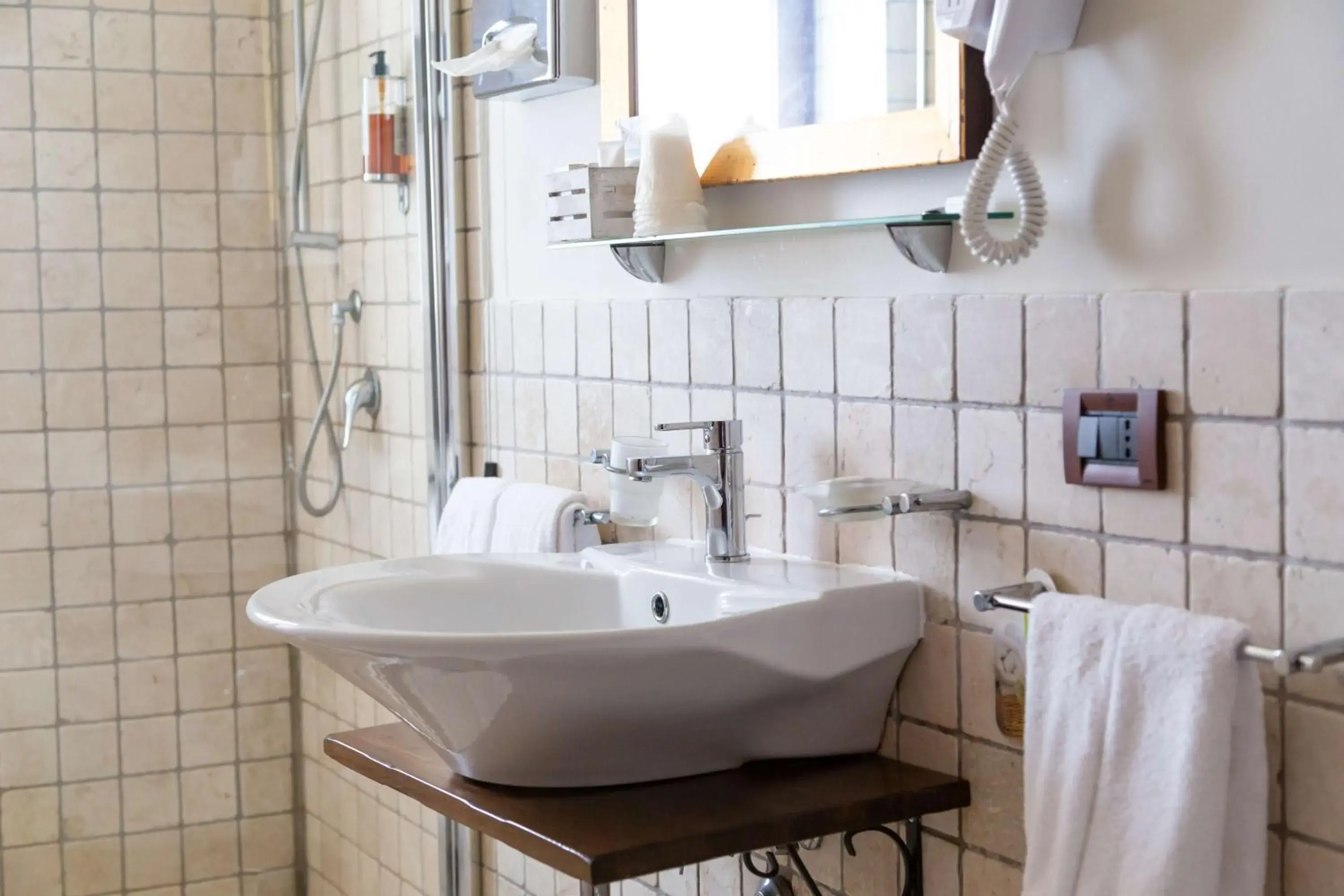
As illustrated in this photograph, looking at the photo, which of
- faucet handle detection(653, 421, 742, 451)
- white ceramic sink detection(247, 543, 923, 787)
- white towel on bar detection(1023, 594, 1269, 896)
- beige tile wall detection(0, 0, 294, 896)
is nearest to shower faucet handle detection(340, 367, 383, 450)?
beige tile wall detection(0, 0, 294, 896)

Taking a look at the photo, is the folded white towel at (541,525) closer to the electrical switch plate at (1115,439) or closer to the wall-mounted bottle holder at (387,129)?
the wall-mounted bottle holder at (387,129)

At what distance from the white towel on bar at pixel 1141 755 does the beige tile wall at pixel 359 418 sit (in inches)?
53.7

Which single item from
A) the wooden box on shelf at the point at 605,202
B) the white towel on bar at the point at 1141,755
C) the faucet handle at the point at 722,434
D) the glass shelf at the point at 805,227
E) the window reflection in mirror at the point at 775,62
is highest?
the window reflection in mirror at the point at 775,62

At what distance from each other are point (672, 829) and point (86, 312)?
1465 millimetres

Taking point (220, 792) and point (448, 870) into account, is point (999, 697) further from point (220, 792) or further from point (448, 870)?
point (220, 792)

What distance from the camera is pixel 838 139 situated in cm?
157

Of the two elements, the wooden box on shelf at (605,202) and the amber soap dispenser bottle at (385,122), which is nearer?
the wooden box on shelf at (605,202)

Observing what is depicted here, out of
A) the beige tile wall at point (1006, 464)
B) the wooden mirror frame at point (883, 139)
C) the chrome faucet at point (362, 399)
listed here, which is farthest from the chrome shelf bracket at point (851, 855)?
the chrome faucet at point (362, 399)

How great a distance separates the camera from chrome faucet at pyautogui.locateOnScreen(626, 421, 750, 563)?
1.65 meters

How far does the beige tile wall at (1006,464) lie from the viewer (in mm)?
1169

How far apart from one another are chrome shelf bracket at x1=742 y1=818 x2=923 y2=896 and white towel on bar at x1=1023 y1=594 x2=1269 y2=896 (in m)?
0.24

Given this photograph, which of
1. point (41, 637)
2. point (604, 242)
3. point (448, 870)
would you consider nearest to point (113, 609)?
point (41, 637)

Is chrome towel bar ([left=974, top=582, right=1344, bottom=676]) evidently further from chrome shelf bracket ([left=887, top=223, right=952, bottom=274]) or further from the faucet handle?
the faucet handle

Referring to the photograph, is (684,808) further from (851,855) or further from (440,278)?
(440,278)
